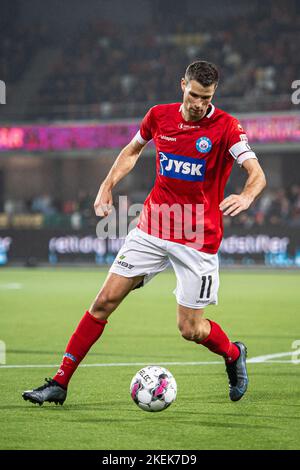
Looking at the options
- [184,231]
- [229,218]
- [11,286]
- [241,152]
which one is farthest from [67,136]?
[241,152]

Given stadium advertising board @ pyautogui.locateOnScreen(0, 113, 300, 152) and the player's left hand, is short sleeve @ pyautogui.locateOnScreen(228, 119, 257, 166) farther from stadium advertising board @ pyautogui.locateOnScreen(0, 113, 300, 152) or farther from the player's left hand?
stadium advertising board @ pyautogui.locateOnScreen(0, 113, 300, 152)

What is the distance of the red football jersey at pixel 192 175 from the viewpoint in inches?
246

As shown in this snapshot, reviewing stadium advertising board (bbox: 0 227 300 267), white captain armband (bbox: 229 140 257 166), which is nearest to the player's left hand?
white captain armband (bbox: 229 140 257 166)

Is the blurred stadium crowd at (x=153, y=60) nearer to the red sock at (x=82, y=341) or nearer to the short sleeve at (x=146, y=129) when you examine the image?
the short sleeve at (x=146, y=129)

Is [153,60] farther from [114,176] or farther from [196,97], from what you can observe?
[196,97]

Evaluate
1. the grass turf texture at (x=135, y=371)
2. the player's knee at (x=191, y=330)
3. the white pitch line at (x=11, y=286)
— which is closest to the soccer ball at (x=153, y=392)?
the grass turf texture at (x=135, y=371)

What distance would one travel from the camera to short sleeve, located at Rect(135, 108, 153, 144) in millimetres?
6578

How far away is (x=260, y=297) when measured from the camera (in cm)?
1543

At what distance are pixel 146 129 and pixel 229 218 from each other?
17292 mm

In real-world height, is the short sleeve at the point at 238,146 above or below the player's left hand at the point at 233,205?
above

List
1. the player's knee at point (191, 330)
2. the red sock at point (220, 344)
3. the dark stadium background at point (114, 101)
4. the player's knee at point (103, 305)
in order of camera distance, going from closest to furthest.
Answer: the player's knee at point (103, 305), the player's knee at point (191, 330), the red sock at point (220, 344), the dark stadium background at point (114, 101)

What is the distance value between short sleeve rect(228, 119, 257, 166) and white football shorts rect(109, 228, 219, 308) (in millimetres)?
703

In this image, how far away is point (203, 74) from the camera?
19.4ft

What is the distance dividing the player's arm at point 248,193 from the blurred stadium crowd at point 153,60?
67.1 feet
